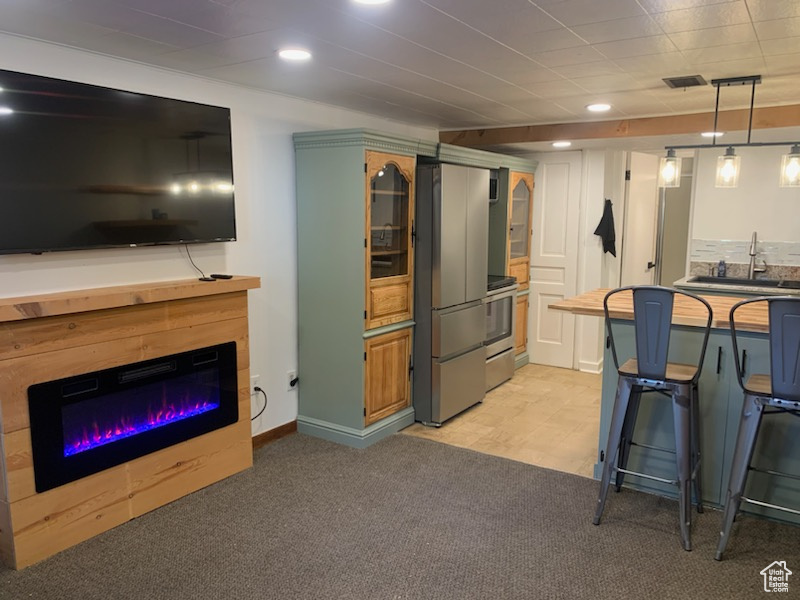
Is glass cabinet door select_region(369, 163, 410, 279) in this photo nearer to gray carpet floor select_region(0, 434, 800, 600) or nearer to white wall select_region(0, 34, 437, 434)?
white wall select_region(0, 34, 437, 434)

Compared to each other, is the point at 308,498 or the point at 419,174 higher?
the point at 419,174

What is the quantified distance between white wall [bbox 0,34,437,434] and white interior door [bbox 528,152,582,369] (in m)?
2.13

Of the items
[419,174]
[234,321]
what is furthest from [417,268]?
[234,321]

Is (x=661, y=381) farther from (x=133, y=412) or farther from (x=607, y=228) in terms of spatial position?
(x=607, y=228)

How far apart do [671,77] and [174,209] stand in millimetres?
2701

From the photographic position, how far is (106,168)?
2.70m

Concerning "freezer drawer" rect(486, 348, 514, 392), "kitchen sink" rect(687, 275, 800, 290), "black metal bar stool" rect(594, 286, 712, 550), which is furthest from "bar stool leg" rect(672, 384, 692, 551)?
"kitchen sink" rect(687, 275, 800, 290)

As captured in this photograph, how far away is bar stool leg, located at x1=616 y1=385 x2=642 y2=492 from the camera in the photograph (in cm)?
288

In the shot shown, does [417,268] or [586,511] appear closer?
[586,511]

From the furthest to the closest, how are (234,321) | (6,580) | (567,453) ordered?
(567,453) < (234,321) < (6,580)

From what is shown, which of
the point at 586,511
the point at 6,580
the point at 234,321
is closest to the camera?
the point at 6,580

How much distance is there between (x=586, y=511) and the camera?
2.97 metres

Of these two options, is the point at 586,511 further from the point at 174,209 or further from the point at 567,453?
the point at 174,209

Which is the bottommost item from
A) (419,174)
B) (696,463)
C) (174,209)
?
(696,463)
